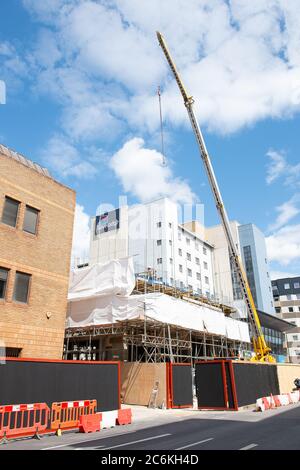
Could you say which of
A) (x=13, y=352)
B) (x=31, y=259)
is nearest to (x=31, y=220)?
(x=31, y=259)

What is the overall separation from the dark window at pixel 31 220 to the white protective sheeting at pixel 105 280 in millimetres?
10178

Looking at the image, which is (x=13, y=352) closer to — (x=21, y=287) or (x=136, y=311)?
(x=21, y=287)

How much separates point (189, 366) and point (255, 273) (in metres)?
58.1

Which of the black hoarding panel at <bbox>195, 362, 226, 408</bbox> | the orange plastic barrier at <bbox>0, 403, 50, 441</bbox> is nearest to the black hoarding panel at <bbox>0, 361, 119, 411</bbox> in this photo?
the orange plastic barrier at <bbox>0, 403, 50, 441</bbox>

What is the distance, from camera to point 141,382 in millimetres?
22969

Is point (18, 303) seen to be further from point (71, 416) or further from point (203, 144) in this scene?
point (203, 144)

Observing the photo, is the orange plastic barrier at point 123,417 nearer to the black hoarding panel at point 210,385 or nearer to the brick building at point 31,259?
the brick building at point 31,259

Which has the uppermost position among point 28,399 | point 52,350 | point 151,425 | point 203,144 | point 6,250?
point 203,144

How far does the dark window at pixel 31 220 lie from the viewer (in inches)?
736

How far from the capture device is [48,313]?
18.3 m

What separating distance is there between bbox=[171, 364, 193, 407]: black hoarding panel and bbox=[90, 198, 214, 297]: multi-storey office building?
28429mm

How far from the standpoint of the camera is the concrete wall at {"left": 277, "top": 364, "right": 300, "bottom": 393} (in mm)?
27462

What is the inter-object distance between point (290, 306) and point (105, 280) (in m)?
70.0
